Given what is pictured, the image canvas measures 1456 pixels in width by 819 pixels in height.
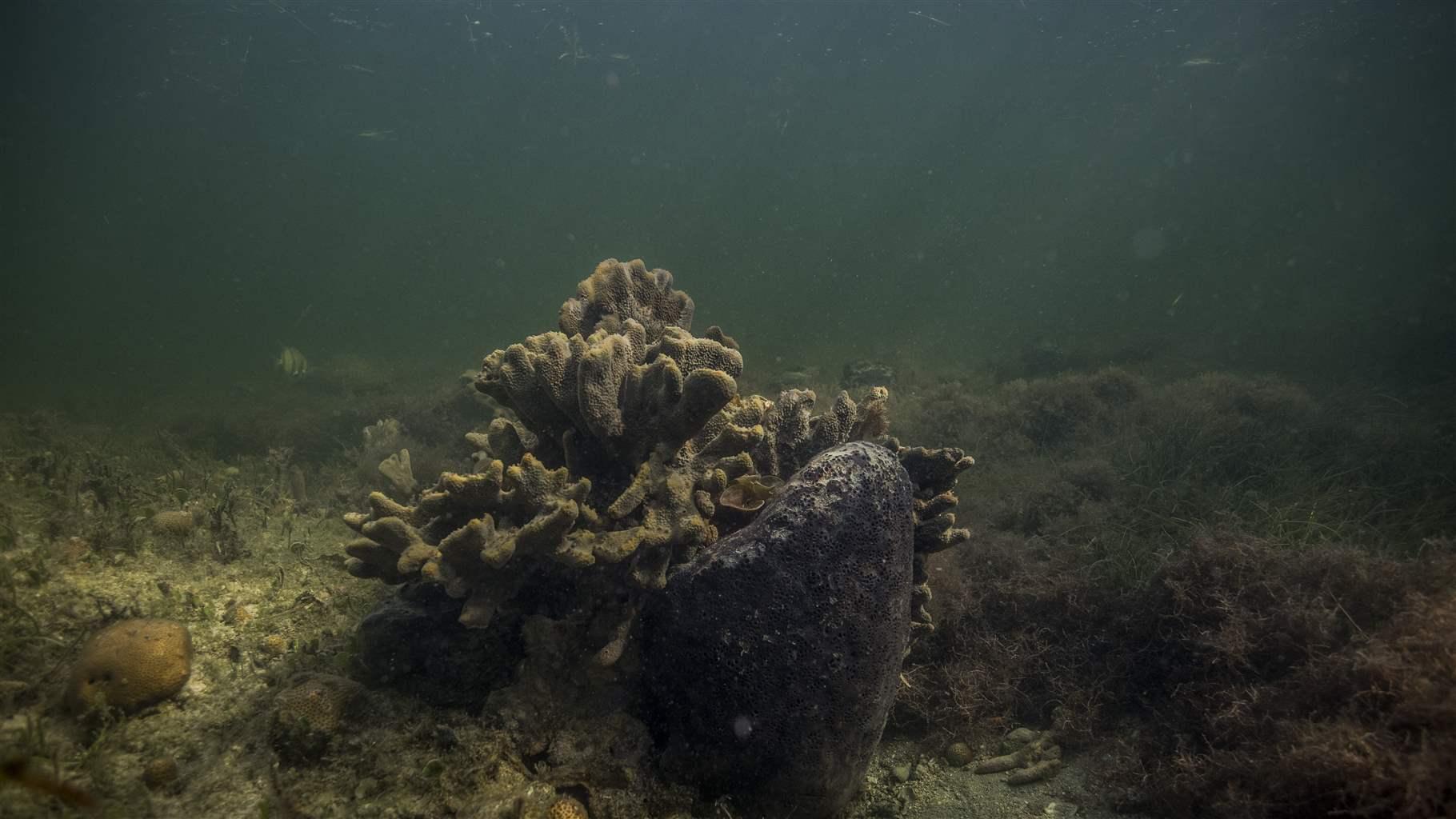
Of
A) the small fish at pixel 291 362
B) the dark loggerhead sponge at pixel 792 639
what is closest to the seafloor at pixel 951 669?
the dark loggerhead sponge at pixel 792 639

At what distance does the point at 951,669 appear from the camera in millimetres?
3848

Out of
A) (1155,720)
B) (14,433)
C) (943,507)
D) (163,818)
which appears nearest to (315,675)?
(163,818)

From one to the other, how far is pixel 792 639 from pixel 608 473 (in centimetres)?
139

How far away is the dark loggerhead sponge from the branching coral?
36 cm

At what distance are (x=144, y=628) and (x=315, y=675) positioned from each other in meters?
0.92

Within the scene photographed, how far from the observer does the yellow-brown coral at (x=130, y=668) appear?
2670mm

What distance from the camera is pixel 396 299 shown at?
8194 centimetres

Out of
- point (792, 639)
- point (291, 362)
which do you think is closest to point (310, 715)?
point (792, 639)

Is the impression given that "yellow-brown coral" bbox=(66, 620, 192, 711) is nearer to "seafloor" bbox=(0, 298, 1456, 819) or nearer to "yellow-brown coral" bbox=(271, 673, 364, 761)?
"seafloor" bbox=(0, 298, 1456, 819)

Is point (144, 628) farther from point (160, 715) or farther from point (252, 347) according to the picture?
point (252, 347)

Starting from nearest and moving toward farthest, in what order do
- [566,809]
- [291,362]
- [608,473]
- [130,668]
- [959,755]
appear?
[566,809], [130,668], [608,473], [959,755], [291,362]

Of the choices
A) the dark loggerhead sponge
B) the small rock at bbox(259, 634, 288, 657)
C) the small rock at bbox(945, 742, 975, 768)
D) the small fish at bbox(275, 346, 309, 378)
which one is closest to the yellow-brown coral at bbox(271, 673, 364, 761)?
the small rock at bbox(259, 634, 288, 657)

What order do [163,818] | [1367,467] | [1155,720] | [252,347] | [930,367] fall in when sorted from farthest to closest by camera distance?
1. [252,347]
2. [930,367]
3. [1367,467]
4. [1155,720]
5. [163,818]

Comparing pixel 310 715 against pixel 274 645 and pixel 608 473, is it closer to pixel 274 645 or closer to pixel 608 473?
pixel 274 645
